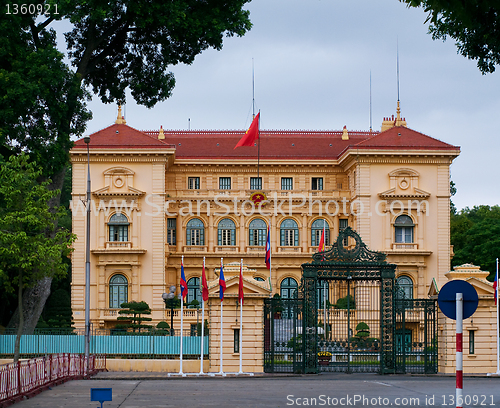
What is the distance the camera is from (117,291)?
5103 cm

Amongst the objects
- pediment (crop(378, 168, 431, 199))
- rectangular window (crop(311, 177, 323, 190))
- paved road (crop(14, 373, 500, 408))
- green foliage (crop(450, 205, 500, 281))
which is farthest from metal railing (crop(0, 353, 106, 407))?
green foliage (crop(450, 205, 500, 281))

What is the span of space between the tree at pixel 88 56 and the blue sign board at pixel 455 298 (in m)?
16.8

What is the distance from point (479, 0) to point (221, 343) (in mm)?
17935

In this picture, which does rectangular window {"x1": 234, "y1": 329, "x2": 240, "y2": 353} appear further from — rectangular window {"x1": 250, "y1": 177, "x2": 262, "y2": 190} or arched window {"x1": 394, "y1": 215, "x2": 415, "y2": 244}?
rectangular window {"x1": 250, "y1": 177, "x2": 262, "y2": 190}

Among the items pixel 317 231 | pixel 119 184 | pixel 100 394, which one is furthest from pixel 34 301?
pixel 317 231

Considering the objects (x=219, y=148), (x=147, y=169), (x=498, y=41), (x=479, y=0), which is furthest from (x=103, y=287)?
(x=479, y=0)

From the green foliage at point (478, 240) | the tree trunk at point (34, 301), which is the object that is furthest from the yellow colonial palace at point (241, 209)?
the tree trunk at point (34, 301)

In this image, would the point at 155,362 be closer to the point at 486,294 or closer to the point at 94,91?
the point at 94,91

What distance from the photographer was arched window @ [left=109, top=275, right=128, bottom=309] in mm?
50875

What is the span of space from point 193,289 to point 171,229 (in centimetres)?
467

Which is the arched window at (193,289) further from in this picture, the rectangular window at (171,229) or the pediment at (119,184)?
the pediment at (119,184)

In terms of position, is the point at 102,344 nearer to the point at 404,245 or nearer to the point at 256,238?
the point at 256,238

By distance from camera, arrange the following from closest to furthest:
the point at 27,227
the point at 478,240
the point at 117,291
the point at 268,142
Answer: the point at 27,227 < the point at 117,291 < the point at 478,240 < the point at 268,142

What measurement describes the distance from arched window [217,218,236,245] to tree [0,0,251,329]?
28482 mm
